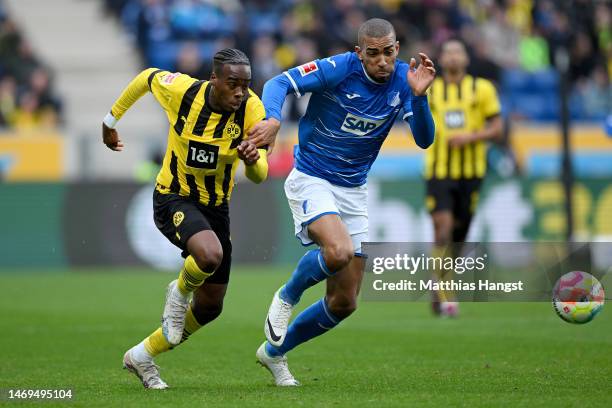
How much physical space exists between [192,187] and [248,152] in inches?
36.3

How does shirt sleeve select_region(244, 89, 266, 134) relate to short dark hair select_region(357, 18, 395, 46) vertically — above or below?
below

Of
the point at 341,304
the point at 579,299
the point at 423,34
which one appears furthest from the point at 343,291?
the point at 423,34

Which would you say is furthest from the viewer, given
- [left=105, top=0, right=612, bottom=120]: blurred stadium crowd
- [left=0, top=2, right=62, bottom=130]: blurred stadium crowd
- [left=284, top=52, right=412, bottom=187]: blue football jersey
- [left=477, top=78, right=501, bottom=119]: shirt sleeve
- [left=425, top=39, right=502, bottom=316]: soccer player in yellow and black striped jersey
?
[left=105, top=0, right=612, bottom=120]: blurred stadium crowd

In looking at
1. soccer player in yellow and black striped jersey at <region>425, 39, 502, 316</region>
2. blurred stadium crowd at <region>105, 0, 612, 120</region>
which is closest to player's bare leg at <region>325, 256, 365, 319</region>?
soccer player in yellow and black striped jersey at <region>425, 39, 502, 316</region>

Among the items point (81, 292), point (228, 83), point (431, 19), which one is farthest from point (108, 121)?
point (431, 19)

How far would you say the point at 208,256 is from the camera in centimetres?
714

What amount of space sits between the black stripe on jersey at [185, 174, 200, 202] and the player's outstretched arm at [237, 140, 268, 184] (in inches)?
22.1

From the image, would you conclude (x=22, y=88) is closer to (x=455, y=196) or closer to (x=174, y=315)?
(x=455, y=196)

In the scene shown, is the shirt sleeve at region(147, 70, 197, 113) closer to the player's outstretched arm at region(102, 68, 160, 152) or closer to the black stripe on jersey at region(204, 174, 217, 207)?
the player's outstretched arm at region(102, 68, 160, 152)

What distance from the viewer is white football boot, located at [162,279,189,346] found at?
7.38 meters

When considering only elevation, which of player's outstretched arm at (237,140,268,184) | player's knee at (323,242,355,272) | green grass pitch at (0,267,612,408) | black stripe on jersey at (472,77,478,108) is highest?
black stripe on jersey at (472,77,478,108)

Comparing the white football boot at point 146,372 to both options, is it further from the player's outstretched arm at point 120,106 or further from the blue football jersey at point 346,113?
the blue football jersey at point 346,113

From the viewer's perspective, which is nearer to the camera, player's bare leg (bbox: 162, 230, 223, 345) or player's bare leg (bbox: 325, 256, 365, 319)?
player's bare leg (bbox: 162, 230, 223, 345)

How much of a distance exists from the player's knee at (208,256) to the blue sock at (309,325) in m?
0.82
